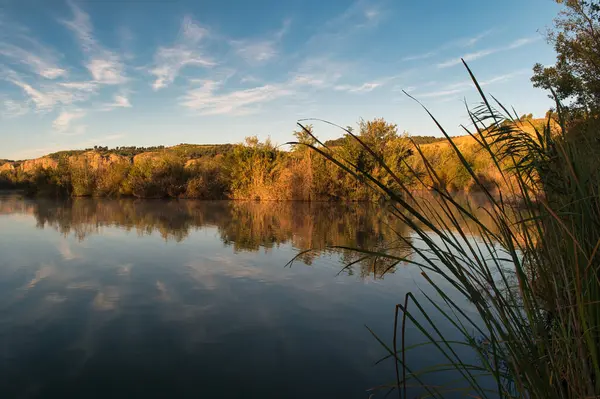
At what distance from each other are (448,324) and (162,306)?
9.64ft

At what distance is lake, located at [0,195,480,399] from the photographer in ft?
8.50

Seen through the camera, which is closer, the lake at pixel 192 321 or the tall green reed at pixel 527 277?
the tall green reed at pixel 527 277

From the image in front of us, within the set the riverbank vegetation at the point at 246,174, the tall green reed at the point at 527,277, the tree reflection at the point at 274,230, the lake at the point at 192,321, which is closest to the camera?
the tall green reed at the point at 527,277

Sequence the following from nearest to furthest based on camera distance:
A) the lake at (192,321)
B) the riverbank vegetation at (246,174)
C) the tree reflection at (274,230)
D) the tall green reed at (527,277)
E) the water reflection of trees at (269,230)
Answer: the tall green reed at (527,277) → the lake at (192,321) → the tree reflection at (274,230) → the water reflection of trees at (269,230) → the riverbank vegetation at (246,174)

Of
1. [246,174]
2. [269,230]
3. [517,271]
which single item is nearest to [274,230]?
[269,230]

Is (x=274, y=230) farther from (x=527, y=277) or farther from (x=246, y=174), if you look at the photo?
(x=246, y=174)

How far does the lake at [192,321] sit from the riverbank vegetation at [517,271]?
253 millimetres

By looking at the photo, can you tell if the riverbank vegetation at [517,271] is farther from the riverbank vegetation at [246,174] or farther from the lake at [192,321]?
the riverbank vegetation at [246,174]

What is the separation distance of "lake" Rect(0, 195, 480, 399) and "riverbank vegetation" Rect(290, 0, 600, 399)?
0.25 meters

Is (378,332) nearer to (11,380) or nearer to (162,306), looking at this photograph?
(162,306)

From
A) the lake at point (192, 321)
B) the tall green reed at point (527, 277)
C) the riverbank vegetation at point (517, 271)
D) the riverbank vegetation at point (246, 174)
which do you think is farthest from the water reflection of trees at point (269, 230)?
the riverbank vegetation at point (246, 174)

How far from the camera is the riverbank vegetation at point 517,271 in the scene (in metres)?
0.85

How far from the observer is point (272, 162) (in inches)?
861

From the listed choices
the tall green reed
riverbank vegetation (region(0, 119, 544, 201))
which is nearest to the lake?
the tall green reed
